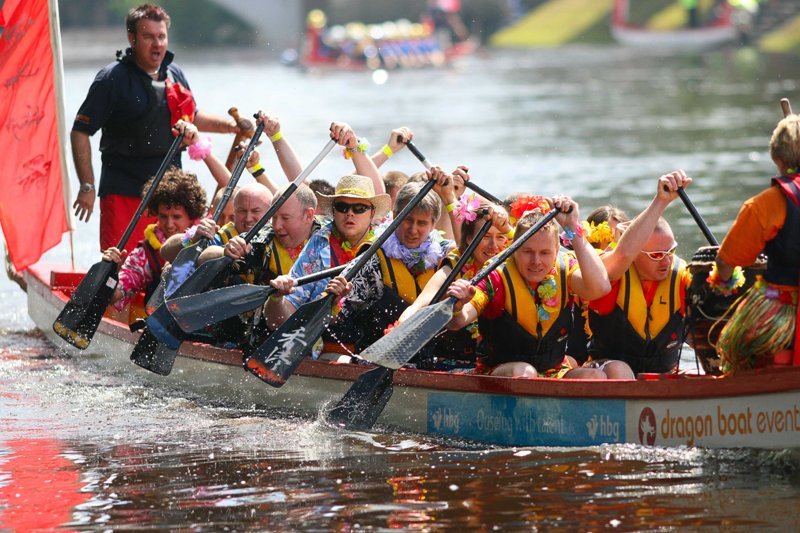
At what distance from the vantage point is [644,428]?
6539 millimetres

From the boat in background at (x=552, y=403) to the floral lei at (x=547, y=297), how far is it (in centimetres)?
36

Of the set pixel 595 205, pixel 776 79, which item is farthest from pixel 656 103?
pixel 595 205

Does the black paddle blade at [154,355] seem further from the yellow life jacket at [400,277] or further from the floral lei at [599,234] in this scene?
the floral lei at [599,234]

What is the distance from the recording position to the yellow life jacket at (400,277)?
25.0ft

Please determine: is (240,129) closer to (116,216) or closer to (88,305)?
(116,216)

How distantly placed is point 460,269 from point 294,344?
0.97 m

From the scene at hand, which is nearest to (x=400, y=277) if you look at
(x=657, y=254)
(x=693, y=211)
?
(x=657, y=254)

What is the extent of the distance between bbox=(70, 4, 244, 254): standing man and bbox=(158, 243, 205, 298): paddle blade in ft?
6.07

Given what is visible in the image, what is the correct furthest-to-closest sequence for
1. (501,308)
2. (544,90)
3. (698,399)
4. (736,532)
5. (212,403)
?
1. (544,90)
2. (212,403)
3. (501,308)
4. (698,399)
5. (736,532)

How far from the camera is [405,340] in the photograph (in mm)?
6992

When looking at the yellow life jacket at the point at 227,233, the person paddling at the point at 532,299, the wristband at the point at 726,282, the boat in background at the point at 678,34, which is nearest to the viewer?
the wristband at the point at 726,282

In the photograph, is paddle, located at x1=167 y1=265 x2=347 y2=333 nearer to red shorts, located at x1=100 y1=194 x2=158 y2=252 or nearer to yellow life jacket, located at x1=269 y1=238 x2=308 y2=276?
yellow life jacket, located at x1=269 y1=238 x2=308 y2=276

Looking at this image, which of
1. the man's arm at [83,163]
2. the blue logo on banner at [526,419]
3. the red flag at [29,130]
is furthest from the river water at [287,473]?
the man's arm at [83,163]

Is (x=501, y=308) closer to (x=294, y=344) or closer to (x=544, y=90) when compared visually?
(x=294, y=344)
